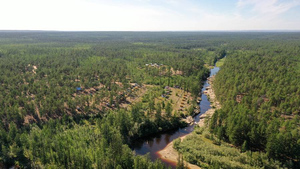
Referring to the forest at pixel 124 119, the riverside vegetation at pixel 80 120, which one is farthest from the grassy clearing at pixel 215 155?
the riverside vegetation at pixel 80 120

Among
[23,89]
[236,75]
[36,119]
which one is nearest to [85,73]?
[23,89]

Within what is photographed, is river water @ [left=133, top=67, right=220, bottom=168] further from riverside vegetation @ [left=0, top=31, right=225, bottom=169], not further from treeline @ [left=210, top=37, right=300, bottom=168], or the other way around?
treeline @ [left=210, top=37, right=300, bottom=168]

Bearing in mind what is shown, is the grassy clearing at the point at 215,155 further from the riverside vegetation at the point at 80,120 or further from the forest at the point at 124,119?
the riverside vegetation at the point at 80,120

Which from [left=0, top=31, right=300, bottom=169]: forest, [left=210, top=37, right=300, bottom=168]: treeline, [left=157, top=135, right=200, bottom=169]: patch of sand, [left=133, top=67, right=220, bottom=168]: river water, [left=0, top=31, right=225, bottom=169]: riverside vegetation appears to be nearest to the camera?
[left=0, top=31, right=225, bottom=169]: riverside vegetation

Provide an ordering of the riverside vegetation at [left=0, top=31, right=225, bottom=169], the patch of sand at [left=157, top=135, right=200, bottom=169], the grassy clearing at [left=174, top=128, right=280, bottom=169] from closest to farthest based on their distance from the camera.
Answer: the riverside vegetation at [left=0, top=31, right=225, bottom=169], the grassy clearing at [left=174, top=128, right=280, bottom=169], the patch of sand at [left=157, top=135, right=200, bottom=169]

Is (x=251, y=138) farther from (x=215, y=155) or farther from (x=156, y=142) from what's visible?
(x=156, y=142)

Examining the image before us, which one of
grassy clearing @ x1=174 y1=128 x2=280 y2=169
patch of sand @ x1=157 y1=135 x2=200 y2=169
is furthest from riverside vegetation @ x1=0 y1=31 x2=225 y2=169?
grassy clearing @ x1=174 y1=128 x2=280 y2=169

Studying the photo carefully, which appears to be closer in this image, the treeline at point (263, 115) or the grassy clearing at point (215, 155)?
the grassy clearing at point (215, 155)

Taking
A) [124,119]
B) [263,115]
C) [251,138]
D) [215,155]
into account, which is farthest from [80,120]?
[263,115]

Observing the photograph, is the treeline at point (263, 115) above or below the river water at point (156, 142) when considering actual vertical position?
above

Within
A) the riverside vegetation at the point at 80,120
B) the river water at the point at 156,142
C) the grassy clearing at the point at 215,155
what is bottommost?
the river water at the point at 156,142
